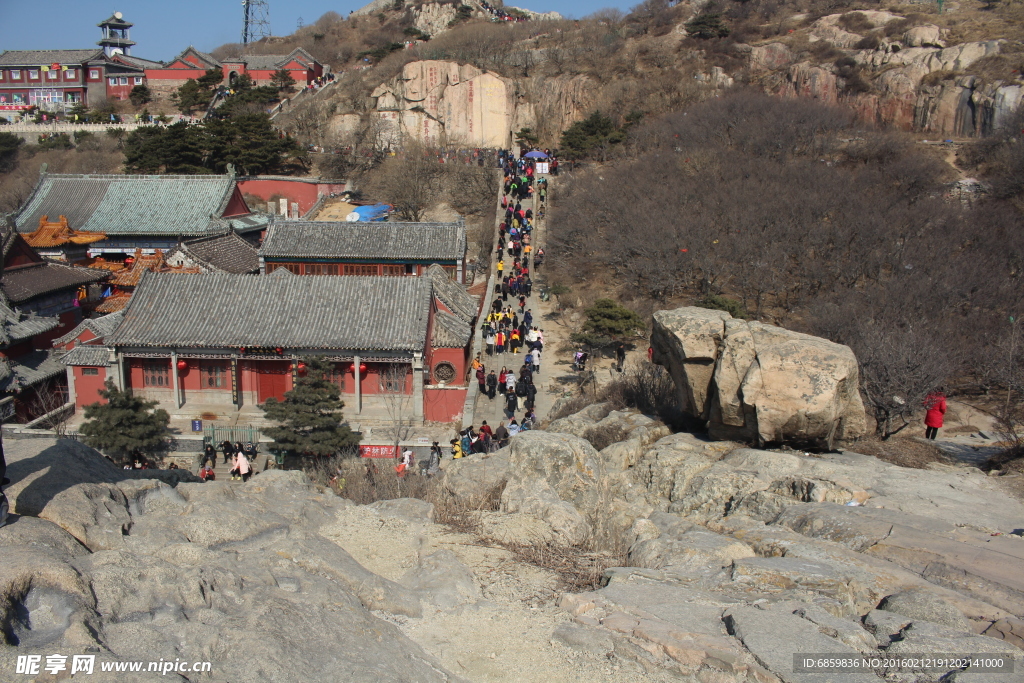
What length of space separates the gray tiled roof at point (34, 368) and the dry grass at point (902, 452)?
68.1 feet

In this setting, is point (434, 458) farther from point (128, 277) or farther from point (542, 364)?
point (128, 277)

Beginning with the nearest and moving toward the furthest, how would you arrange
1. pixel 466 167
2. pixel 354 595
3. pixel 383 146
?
pixel 354 595
pixel 466 167
pixel 383 146

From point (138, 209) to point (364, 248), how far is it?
44.9 ft

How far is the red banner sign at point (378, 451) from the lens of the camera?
1886 centimetres

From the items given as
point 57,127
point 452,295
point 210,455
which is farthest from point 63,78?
point 210,455

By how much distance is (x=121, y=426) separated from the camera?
683 inches

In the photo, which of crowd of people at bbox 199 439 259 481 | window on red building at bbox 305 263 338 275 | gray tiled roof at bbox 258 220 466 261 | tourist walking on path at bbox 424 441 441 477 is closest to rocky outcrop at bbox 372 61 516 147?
gray tiled roof at bbox 258 220 466 261

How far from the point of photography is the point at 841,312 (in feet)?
71.6

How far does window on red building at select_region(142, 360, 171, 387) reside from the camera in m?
22.6

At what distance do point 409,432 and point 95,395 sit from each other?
9307 mm

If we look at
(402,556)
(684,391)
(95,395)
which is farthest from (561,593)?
(95,395)

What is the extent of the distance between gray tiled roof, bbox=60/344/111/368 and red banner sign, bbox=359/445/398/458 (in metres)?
8.63

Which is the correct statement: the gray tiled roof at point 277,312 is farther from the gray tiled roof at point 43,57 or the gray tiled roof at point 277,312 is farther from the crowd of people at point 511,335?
the gray tiled roof at point 43,57

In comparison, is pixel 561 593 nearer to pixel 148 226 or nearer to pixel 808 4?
pixel 148 226
